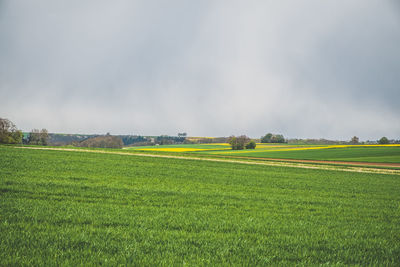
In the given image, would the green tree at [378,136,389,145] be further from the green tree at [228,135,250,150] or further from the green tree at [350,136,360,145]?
the green tree at [228,135,250,150]

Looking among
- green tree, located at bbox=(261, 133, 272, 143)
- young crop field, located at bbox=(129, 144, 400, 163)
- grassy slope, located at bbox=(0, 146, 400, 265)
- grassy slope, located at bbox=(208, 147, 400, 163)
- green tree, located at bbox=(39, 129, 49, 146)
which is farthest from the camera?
green tree, located at bbox=(261, 133, 272, 143)

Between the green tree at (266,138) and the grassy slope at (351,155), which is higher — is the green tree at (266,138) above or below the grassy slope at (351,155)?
above

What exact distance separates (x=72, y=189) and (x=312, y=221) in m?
10.8

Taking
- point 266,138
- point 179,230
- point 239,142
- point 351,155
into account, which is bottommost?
point 351,155

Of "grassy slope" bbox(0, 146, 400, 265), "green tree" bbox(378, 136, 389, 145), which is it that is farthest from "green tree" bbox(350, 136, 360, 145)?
"grassy slope" bbox(0, 146, 400, 265)

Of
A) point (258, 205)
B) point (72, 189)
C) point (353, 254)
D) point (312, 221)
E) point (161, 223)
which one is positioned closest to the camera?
point (353, 254)

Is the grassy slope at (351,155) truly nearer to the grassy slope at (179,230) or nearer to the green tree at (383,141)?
the green tree at (383,141)

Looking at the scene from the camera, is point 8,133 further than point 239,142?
No

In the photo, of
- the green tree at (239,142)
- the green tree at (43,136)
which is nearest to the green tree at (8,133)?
the green tree at (43,136)

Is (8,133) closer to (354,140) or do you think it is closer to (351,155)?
(351,155)

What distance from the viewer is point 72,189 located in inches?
451

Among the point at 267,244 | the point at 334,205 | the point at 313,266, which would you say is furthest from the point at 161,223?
the point at 334,205

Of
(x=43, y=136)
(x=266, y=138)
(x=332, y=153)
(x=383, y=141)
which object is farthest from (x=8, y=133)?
(x=383, y=141)

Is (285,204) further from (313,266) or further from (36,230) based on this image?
(36,230)
